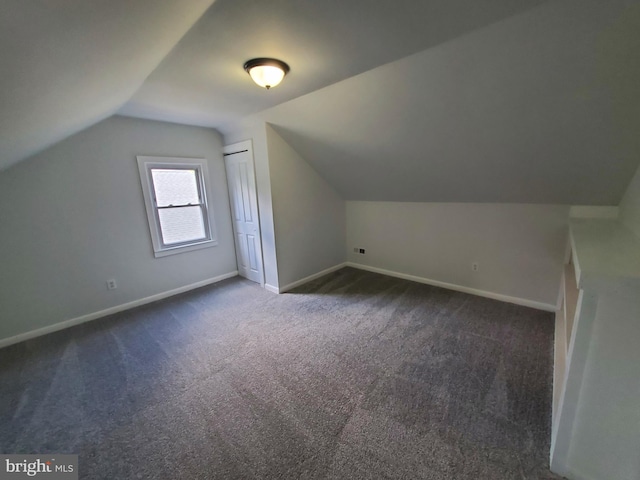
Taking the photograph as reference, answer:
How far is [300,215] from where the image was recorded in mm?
3674

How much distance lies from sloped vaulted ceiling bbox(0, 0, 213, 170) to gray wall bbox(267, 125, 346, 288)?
1707 mm

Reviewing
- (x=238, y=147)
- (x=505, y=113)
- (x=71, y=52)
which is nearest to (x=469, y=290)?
(x=505, y=113)

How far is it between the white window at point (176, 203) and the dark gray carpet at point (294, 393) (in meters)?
1.07

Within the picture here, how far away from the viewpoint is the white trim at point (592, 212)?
7.71 feet

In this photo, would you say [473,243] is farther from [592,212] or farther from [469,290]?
[592,212]

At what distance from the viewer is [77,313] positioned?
2.86 m

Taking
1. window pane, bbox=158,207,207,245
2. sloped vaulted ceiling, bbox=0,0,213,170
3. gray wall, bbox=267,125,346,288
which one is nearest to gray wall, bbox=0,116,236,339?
window pane, bbox=158,207,207,245

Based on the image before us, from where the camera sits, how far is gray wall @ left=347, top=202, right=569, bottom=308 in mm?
2707

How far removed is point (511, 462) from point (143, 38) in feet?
9.58

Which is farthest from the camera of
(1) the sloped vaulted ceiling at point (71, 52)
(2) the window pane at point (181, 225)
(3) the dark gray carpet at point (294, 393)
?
(2) the window pane at point (181, 225)

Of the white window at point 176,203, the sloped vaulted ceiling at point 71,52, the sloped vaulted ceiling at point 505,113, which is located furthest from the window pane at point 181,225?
the sloped vaulted ceiling at point 505,113

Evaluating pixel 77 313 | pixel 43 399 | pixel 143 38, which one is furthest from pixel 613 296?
pixel 77 313

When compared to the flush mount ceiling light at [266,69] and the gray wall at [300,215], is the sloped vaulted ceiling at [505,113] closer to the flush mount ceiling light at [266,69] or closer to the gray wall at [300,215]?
the gray wall at [300,215]

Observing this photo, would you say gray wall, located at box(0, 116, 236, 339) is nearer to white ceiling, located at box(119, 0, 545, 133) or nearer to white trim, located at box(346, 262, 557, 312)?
white ceiling, located at box(119, 0, 545, 133)
